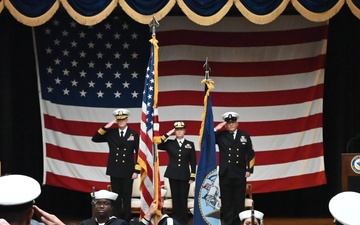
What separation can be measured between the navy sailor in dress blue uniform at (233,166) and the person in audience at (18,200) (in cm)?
668

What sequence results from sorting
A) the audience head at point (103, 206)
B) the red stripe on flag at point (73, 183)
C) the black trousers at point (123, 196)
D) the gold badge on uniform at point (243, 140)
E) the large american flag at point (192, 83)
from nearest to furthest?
the audience head at point (103, 206)
the black trousers at point (123, 196)
the gold badge on uniform at point (243, 140)
the red stripe on flag at point (73, 183)
the large american flag at point (192, 83)

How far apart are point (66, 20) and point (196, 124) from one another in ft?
7.35

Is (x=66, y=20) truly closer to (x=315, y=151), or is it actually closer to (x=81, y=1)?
(x=81, y=1)

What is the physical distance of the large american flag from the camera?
10141mm

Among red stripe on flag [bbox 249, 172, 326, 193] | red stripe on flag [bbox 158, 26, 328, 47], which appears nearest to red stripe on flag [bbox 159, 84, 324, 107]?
red stripe on flag [bbox 158, 26, 328, 47]

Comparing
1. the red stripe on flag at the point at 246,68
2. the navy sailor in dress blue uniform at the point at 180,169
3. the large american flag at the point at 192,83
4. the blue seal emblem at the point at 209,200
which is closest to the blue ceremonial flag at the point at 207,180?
the blue seal emblem at the point at 209,200

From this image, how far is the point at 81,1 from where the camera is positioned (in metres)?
8.79

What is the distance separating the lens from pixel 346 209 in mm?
2381

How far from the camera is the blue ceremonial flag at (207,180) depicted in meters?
8.30

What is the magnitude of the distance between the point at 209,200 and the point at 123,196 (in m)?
1.23

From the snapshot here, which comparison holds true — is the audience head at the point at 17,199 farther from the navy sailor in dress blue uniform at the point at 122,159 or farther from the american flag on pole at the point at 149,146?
the navy sailor in dress blue uniform at the point at 122,159

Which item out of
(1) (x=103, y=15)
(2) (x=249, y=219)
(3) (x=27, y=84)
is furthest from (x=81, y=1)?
(2) (x=249, y=219)

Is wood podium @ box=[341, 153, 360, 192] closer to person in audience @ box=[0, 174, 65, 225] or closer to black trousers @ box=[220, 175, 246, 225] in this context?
black trousers @ box=[220, 175, 246, 225]

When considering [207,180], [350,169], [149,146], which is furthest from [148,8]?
[350,169]
